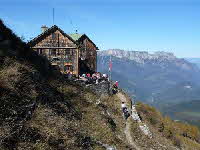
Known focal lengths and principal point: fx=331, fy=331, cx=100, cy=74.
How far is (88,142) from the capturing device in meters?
26.0

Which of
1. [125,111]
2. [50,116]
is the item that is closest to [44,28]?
[125,111]

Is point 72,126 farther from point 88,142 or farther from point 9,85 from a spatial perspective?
point 9,85

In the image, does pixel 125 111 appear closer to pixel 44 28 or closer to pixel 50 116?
pixel 50 116

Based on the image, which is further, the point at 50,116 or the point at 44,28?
the point at 44,28

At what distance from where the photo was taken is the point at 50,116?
2559 centimetres

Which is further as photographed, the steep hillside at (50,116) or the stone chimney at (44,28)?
the stone chimney at (44,28)

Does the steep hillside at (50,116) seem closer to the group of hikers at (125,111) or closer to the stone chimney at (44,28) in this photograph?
the group of hikers at (125,111)

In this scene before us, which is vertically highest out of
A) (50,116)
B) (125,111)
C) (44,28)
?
(44,28)

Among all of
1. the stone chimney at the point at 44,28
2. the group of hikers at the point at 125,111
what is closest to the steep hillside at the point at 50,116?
the group of hikers at the point at 125,111

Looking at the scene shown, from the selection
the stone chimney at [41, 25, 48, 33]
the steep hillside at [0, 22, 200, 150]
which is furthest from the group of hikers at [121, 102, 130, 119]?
the stone chimney at [41, 25, 48, 33]

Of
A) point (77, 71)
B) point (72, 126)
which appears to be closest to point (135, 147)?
point (72, 126)

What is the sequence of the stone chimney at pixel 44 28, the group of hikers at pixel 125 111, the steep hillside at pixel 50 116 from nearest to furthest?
the steep hillside at pixel 50 116, the group of hikers at pixel 125 111, the stone chimney at pixel 44 28

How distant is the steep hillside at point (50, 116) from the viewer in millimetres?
21859

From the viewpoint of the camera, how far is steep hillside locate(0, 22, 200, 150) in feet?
71.7
